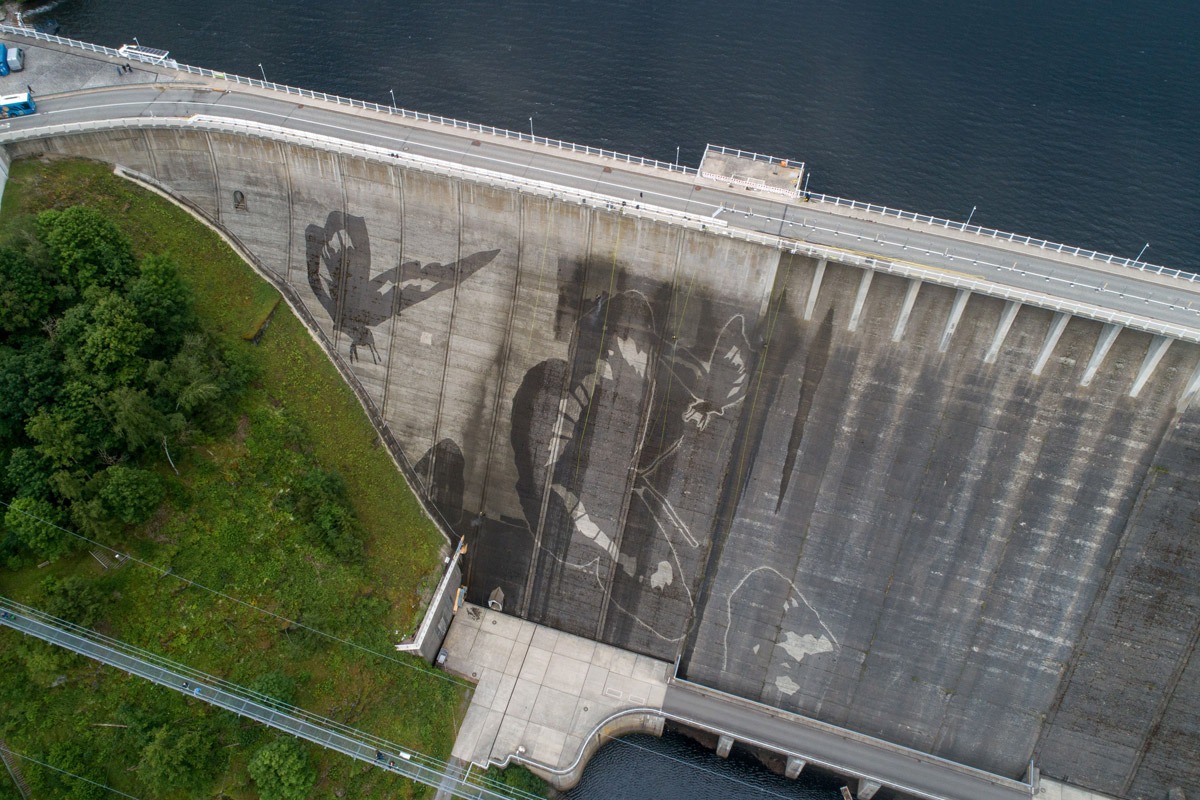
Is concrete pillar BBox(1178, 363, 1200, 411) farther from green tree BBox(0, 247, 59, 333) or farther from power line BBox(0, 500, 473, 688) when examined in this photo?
green tree BBox(0, 247, 59, 333)

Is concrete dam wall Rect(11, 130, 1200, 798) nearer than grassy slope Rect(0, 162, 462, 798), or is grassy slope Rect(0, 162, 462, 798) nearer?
grassy slope Rect(0, 162, 462, 798)

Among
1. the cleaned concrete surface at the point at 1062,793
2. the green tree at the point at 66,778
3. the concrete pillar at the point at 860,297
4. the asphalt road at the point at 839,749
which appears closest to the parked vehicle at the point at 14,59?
the green tree at the point at 66,778

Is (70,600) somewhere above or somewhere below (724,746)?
above

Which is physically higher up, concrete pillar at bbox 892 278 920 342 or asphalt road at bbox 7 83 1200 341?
asphalt road at bbox 7 83 1200 341

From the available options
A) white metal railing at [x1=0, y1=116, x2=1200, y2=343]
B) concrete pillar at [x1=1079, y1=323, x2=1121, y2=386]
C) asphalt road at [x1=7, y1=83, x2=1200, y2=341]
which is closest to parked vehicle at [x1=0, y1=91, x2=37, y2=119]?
asphalt road at [x1=7, y1=83, x2=1200, y2=341]

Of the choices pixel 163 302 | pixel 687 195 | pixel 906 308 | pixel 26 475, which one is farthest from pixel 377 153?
pixel 906 308

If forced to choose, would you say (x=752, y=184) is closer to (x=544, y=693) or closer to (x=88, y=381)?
(x=544, y=693)

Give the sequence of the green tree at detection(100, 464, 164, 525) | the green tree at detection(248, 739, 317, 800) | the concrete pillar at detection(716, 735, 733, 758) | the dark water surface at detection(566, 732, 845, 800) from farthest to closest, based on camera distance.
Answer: the concrete pillar at detection(716, 735, 733, 758) → the dark water surface at detection(566, 732, 845, 800) → the green tree at detection(100, 464, 164, 525) → the green tree at detection(248, 739, 317, 800)

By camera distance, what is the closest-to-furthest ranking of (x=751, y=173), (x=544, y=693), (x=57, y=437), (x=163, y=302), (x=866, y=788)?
(x=57, y=437)
(x=163, y=302)
(x=866, y=788)
(x=544, y=693)
(x=751, y=173)
